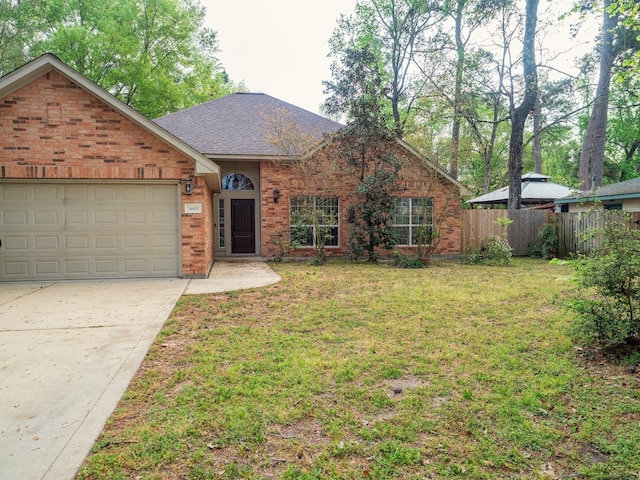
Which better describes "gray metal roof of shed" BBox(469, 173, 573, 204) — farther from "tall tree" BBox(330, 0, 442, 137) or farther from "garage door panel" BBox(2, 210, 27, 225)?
"garage door panel" BBox(2, 210, 27, 225)

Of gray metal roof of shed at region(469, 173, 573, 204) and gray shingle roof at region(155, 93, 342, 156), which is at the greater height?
gray shingle roof at region(155, 93, 342, 156)

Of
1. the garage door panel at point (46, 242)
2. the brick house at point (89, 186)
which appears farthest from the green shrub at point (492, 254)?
the garage door panel at point (46, 242)

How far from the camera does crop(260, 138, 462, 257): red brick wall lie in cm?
1312

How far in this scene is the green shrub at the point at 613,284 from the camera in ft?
14.0

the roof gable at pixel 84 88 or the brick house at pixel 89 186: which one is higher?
the roof gable at pixel 84 88

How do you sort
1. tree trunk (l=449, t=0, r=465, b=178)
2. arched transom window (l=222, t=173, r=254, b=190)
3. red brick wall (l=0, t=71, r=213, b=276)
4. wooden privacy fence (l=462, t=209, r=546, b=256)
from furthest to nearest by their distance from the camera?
tree trunk (l=449, t=0, r=465, b=178) → wooden privacy fence (l=462, t=209, r=546, b=256) → arched transom window (l=222, t=173, r=254, b=190) → red brick wall (l=0, t=71, r=213, b=276)

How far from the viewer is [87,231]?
925 centimetres

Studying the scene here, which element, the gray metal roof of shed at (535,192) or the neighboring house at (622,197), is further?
the gray metal roof of shed at (535,192)

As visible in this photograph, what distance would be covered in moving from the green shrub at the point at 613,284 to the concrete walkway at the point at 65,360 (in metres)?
4.86

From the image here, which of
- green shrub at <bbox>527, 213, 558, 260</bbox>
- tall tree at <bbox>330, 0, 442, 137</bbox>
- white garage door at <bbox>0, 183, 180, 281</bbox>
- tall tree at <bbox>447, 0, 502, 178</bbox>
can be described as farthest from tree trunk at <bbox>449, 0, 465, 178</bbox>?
white garage door at <bbox>0, 183, 180, 281</bbox>

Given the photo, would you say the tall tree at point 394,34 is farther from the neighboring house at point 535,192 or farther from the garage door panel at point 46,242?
the garage door panel at point 46,242

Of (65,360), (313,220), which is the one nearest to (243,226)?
(313,220)

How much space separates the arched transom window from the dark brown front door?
46 centimetres

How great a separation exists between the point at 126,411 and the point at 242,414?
923mm
